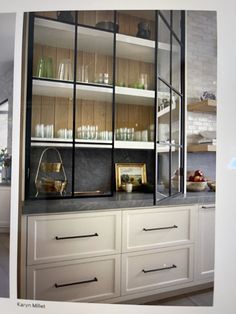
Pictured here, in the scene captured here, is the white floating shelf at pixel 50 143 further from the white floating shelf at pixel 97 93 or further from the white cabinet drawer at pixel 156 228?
the white cabinet drawer at pixel 156 228

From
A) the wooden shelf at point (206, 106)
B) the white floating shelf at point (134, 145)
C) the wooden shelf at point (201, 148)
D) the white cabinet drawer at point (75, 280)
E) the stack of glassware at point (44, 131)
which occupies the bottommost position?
the white cabinet drawer at point (75, 280)

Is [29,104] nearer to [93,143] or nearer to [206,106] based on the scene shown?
[93,143]

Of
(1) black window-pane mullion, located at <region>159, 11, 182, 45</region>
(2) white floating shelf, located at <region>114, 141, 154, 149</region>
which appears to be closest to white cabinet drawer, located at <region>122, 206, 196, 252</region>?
(2) white floating shelf, located at <region>114, 141, 154, 149</region>

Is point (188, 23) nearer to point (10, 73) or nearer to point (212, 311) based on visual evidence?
point (10, 73)

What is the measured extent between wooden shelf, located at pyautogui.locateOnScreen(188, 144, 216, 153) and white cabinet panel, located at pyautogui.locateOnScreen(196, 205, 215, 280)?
17 cm

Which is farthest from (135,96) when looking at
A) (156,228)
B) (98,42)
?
(156,228)

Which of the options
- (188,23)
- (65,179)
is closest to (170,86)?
(188,23)

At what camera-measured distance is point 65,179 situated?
29.9 inches

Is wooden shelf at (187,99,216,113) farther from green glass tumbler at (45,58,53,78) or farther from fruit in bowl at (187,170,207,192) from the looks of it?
green glass tumbler at (45,58,53,78)

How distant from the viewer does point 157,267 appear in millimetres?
708

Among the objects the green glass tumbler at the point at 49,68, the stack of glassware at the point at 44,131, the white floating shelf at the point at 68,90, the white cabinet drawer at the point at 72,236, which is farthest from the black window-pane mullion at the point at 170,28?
the white cabinet drawer at the point at 72,236

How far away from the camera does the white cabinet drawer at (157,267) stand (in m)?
0.70

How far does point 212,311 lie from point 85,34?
0.97m

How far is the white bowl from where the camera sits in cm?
66
